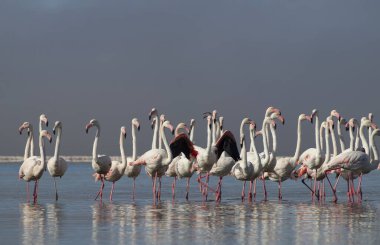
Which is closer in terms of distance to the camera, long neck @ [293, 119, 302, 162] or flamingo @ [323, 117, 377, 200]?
flamingo @ [323, 117, 377, 200]

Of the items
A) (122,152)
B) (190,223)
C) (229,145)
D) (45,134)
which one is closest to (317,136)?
(229,145)

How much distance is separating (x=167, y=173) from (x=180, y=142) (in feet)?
8.00

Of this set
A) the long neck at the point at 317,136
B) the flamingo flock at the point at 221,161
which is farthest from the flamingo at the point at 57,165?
the long neck at the point at 317,136

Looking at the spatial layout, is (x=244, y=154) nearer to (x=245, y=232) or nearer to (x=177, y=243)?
(x=245, y=232)

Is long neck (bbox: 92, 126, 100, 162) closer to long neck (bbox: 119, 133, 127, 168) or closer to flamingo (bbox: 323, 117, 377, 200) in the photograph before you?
long neck (bbox: 119, 133, 127, 168)

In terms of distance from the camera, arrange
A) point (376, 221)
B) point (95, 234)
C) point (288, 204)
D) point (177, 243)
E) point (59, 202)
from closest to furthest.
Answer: point (177, 243) < point (95, 234) < point (376, 221) < point (288, 204) < point (59, 202)

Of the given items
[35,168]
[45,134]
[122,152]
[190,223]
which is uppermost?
[45,134]

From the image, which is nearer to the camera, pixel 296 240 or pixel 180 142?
pixel 296 240

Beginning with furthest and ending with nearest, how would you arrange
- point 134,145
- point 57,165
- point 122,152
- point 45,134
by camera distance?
point 134,145
point 122,152
point 45,134
point 57,165

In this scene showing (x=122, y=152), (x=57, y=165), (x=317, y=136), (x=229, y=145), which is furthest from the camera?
(x=317, y=136)

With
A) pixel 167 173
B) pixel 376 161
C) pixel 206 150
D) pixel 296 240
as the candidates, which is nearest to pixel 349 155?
pixel 376 161

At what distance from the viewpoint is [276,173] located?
2252cm

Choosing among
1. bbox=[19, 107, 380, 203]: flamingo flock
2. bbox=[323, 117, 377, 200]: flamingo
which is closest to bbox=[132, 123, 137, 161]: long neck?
bbox=[19, 107, 380, 203]: flamingo flock

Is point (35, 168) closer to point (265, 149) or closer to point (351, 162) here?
point (265, 149)
